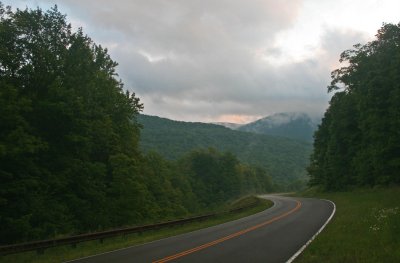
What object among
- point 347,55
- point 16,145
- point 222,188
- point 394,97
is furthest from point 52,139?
point 222,188

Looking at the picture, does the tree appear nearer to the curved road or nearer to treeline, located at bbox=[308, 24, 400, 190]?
the curved road

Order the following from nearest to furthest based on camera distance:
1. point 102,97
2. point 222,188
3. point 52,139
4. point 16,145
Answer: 1. point 16,145
2. point 52,139
3. point 102,97
4. point 222,188

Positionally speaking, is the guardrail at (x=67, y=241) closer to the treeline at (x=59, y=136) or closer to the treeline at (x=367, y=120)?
the treeline at (x=59, y=136)

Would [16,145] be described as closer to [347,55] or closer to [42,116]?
[42,116]

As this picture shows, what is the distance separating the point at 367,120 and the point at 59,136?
1239 inches

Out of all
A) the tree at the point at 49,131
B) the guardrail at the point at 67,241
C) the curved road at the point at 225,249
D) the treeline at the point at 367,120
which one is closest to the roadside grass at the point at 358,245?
the curved road at the point at 225,249

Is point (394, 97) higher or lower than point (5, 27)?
lower

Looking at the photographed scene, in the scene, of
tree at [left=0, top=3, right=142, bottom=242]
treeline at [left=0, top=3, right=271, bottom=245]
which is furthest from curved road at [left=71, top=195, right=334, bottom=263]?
treeline at [left=0, top=3, right=271, bottom=245]

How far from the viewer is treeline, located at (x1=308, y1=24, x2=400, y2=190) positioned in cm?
4197

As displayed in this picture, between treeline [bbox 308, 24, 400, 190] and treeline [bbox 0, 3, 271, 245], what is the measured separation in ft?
79.9

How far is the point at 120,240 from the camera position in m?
22.7

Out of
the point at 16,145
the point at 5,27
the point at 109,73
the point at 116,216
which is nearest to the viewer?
the point at 16,145

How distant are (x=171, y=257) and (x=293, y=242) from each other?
18.8ft

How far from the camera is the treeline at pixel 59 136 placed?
24.9 meters
